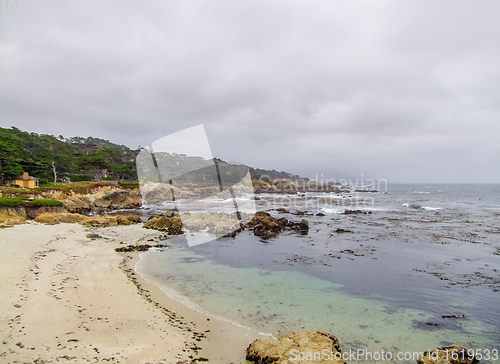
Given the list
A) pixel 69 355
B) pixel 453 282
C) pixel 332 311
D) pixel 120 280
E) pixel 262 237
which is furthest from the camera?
pixel 262 237

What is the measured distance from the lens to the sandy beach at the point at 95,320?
514 cm

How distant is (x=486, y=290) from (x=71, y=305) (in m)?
14.6

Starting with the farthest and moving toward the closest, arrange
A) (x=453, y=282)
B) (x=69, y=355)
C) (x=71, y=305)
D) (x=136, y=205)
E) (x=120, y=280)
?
1. (x=136, y=205)
2. (x=453, y=282)
3. (x=120, y=280)
4. (x=71, y=305)
5. (x=69, y=355)

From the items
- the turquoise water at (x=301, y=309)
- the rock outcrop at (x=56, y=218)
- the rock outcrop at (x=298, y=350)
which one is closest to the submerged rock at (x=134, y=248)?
the turquoise water at (x=301, y=309)

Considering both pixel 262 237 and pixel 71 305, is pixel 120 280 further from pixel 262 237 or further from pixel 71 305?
pixel 262 237

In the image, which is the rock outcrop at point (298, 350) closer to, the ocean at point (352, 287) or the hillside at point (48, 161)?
the ocean at point (352, 287)

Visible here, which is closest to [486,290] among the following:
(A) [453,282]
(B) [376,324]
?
(A) [453,282]

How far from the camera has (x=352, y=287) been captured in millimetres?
9969

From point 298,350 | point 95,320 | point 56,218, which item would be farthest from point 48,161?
point 298,350

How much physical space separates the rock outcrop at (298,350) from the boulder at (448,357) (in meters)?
1.72

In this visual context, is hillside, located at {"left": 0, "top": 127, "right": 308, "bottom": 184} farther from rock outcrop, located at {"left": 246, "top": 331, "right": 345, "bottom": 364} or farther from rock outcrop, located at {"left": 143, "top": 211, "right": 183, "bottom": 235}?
rock outcrop, located at {"left": 246, "top": 331, "right": 345, "bottom": 364}

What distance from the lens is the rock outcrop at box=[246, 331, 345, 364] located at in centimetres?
489

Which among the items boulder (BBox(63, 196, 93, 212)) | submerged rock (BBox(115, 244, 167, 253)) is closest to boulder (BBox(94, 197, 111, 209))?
boulder (BBox(63, 196, 93, 212))

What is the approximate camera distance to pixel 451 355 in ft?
17.0
